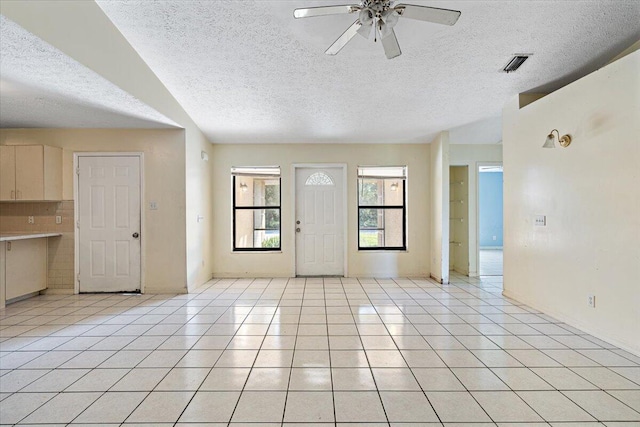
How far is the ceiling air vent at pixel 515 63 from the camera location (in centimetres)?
339

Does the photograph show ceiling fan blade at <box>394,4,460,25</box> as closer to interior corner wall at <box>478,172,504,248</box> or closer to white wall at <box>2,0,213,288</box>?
white wall at <box>2,0,213,288</box>

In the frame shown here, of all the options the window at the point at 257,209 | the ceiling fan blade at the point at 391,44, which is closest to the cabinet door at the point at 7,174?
the window at the point at 257,209

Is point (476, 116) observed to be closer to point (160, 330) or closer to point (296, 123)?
point (296, 123)

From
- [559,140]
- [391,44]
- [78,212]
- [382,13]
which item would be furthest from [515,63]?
[78,212]

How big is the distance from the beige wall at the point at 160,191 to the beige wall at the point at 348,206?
3.95 feet

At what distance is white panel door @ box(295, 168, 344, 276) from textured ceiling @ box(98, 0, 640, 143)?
1.23 m

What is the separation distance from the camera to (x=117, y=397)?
2.12 metres

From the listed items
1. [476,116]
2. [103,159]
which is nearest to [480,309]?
[476,116]

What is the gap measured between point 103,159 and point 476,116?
554cm

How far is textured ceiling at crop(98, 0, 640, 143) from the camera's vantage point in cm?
285

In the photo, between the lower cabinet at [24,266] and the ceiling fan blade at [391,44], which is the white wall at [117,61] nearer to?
the lower cabinet at [24,266]

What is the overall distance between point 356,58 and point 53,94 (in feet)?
10.4

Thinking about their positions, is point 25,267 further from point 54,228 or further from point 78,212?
point 78,212

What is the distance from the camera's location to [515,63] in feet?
11.5
